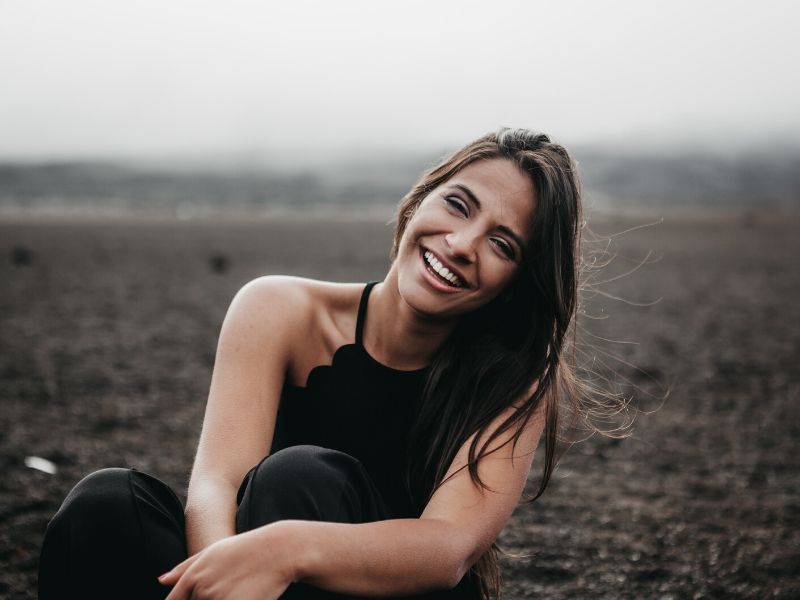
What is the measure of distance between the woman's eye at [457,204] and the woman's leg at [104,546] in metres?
1.25

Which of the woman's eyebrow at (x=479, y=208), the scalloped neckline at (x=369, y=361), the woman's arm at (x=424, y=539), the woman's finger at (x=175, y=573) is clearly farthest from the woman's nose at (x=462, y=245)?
the woman's finger at (x=175, y=573)

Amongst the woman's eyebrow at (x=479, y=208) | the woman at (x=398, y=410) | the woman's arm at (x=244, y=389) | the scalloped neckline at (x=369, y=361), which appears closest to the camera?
→ the woman at (x=398, y=410)

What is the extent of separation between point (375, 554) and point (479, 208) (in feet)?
3.59

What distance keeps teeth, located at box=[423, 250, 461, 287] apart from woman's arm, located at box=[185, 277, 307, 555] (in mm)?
480

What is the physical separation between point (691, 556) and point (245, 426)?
277 centimetres

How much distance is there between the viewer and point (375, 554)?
1.79 meters

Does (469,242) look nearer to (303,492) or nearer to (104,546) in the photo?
(303,492)

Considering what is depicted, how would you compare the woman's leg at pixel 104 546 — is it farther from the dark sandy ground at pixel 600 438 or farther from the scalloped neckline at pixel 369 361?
the dark sandy ground at pixel 600 438

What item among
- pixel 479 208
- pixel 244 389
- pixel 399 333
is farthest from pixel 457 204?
pixel 244 389

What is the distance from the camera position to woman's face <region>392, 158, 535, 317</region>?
226 centimetres

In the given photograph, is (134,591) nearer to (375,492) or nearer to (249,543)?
(249,543)

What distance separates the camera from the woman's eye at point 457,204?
2354 millimetres

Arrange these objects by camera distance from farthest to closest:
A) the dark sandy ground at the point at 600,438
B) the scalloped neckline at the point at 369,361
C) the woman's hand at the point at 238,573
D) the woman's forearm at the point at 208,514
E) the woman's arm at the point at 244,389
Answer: the dark sandy ground at the point at 600,438, the scalloped neckline at the point at 369,361, the woman's arm at the point at 244,389, the woman's forearm at the point at 208,514, the woman's hand at the point at 238,573

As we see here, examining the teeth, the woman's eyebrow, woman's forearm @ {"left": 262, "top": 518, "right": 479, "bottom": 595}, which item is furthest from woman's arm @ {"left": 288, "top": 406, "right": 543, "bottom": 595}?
the woman's eyebrow
